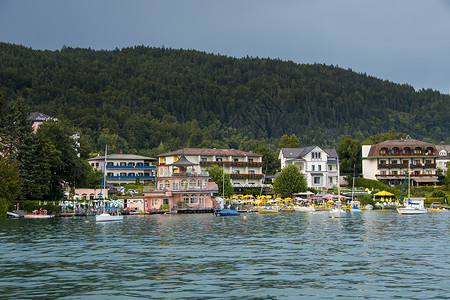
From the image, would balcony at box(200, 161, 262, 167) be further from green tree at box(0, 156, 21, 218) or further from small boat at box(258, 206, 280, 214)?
green tree at box(0, 156, 21, 218)

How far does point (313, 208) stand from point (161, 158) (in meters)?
55.8

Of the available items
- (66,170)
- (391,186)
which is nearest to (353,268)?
(66,170)

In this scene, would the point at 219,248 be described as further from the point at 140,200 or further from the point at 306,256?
the point at 140,200

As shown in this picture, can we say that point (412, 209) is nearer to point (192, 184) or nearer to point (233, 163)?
point (192, 184)

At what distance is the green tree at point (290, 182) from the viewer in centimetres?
12875

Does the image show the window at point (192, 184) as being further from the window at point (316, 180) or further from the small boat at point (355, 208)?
the window at point (316, 180)

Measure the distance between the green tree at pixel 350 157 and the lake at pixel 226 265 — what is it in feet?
338

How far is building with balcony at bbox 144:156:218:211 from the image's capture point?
111m

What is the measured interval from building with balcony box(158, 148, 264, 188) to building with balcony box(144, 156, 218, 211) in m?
31.2

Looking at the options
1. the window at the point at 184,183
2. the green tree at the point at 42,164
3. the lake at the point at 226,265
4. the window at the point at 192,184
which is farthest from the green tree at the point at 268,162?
the lake at the point at 226,265

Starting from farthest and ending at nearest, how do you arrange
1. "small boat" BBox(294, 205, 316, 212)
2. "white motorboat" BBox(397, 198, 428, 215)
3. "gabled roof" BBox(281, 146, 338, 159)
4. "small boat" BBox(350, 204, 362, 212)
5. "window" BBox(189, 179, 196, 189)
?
"gabled roof" BBox(281, 146, 338, 159)
"small boat" BBox(294, 205, 316, 212)
"window" BBox(189, 179, 196, 189)
"small boat" BBox(350, 204, 362, 212)
"white motorboat" BBox(397, 198, 428, 215)

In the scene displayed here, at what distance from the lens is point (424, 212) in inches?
4028

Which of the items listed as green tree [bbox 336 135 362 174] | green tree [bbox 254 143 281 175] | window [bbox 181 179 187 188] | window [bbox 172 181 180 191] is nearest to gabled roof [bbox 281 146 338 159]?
green tree [bbox 336 135 362 174]

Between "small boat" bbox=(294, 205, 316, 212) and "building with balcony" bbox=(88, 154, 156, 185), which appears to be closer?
"small boat" bbox=(294, 205, 316, 212)
